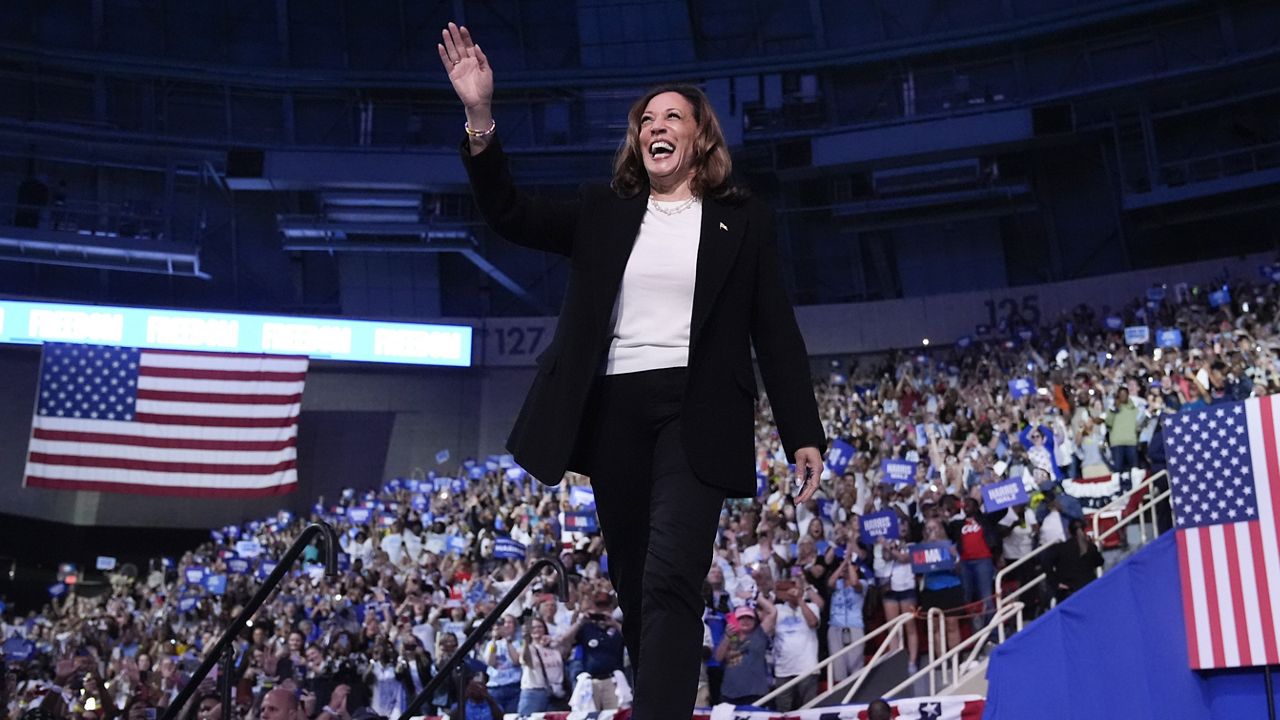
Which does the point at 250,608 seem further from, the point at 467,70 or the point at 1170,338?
the point at 1170,338

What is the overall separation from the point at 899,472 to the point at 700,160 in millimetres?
10714

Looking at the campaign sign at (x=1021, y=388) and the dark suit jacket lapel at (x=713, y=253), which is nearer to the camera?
the dark suit jacket lapel at (x=713, y=253)

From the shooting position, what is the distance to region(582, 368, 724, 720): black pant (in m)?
2.50

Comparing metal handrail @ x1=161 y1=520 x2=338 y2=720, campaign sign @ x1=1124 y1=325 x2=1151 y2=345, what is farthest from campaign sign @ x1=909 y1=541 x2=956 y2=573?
campaign sign @ x1=1124 y1=325 x2=1151 y2=345

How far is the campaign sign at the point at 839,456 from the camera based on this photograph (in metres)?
13.8

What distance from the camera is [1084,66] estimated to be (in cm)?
2361

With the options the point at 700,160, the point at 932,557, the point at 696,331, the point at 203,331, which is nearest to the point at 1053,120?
the point at 932,557

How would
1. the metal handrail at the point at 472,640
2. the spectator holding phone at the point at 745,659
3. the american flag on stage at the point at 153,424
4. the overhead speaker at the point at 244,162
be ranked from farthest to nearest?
the overhead speaker at the point at 244,162 → the american flag on stage at the point at 153,424 → the spectator holding phone at the point at 745,659 → the metal handrail at the point at 472,640

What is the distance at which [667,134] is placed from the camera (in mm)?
2861

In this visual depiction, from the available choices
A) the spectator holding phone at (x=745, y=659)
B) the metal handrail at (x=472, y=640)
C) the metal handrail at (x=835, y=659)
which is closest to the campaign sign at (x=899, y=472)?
the metal handrail at (x=835, y=659)

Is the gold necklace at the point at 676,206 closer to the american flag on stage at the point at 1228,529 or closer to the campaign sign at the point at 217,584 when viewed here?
the american flag on stage at the point at 1228,529

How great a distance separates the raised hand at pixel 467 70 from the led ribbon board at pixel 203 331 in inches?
850

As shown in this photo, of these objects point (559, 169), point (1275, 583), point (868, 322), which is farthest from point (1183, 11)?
point (1275, 583)

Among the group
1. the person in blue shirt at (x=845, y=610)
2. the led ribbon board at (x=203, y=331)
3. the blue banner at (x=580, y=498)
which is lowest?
the person in blue shirt at (x=845, y=610)
